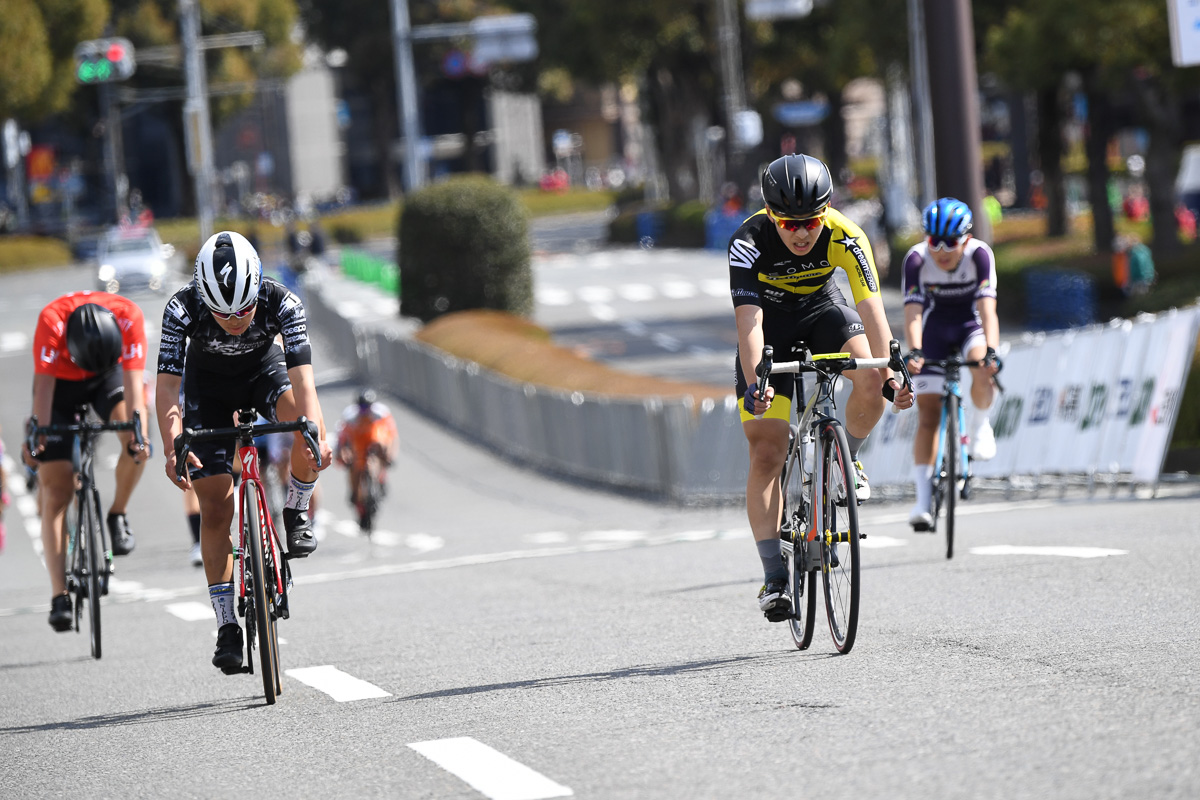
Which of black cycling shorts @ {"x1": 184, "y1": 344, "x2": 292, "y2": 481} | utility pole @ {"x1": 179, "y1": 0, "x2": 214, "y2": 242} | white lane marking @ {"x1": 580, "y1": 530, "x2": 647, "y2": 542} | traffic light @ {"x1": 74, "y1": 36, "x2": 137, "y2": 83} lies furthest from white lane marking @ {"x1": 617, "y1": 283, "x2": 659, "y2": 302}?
black cycling shorts @ {"x1": 184, "y1": 344, "x2": 292, "y2": 481}

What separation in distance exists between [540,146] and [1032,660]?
111478 mm

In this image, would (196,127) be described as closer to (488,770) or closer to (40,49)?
(40,49)

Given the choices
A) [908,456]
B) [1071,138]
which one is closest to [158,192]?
[1071,138]

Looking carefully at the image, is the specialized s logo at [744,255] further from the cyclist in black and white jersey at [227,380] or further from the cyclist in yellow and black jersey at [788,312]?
the cyclist in black and white jersey at [227,380]

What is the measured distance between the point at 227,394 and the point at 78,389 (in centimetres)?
304

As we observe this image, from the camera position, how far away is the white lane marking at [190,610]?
12.2 metres

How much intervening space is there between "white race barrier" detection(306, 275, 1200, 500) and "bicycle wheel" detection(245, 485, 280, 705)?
28.6 ft

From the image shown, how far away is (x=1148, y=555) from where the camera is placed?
9.91m

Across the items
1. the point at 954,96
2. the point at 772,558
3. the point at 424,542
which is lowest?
the point at 424,542

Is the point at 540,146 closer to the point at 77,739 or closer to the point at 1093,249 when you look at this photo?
the point at 1093,249

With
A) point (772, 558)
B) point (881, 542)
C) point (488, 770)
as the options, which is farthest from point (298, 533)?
point (881, 542)

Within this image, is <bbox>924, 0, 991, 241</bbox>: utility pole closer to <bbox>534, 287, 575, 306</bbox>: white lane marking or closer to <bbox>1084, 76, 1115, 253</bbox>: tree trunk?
<bbox>1084, 76, 1115, 253</bbox>: tree trunk

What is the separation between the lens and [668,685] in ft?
23.6

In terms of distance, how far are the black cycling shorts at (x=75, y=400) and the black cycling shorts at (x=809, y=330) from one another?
14.5 feet
